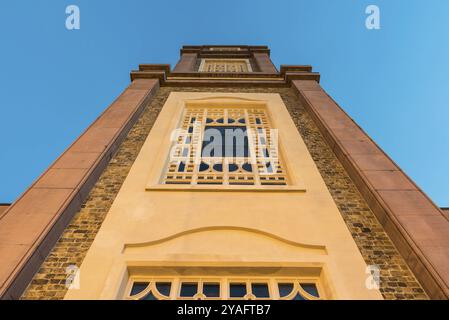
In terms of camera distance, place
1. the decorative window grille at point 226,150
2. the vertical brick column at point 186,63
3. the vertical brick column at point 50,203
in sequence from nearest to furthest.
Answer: the vertical brick column at point 50,203 → the decorative window grille at point 226,150 → the vertical brick column at point 186,63

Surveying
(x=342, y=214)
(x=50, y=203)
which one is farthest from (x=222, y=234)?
(x=50, y=203)

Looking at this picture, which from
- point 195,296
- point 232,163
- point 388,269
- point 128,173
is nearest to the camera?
point 195,296

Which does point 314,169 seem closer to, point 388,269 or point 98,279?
point 388,269

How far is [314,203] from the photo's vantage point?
24.1 ft

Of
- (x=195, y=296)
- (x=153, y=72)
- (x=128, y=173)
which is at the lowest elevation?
(x=195, y=296)

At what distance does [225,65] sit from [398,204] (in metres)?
18.4

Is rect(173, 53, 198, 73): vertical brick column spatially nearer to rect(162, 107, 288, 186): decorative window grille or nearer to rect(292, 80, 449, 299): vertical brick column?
rect(162, 107, 288, 186): decorative window grille

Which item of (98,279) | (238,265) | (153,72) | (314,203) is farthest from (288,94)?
(98,279)

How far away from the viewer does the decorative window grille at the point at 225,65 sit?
74.1 ft

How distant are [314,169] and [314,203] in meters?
1.42

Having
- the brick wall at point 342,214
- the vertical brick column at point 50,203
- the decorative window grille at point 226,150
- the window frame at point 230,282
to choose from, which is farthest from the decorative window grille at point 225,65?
the window frame at point 230,282

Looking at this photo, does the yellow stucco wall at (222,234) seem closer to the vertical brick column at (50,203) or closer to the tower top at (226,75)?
the vertical brick column at (50,203)

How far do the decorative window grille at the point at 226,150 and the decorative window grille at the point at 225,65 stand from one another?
31.4 feet

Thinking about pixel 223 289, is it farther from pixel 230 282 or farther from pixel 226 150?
pixel 226 150
